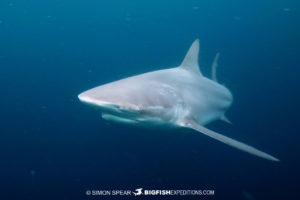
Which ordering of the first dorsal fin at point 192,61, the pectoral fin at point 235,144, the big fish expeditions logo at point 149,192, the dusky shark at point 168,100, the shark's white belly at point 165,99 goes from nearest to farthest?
the dusky shark at point 168,100, the shark's white belly at point 165,99, the pectoral fin at point 235,144, the first dorsal fin at point 192,61, the big fish expeditions logo at point 149,192

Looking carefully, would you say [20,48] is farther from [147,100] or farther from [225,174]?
[147,100]

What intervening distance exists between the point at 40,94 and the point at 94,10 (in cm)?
5391

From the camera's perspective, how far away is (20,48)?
35.7m

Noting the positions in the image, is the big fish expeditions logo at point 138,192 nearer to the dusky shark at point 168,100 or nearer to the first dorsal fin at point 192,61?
the dusky shark at point 168,100

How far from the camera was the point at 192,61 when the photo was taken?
812 cm

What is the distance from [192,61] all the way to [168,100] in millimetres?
3143

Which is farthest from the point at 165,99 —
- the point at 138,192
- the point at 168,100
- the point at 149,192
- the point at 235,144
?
the point at 138,192

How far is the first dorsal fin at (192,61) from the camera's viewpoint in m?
7.96

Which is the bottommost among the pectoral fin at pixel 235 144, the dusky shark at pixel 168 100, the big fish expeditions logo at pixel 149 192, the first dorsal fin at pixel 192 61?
the big fish expeditions logo at pixel 149 192

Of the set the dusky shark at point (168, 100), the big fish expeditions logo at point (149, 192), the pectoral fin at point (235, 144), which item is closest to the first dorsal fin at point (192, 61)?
the dusky shark at point (168, 100)

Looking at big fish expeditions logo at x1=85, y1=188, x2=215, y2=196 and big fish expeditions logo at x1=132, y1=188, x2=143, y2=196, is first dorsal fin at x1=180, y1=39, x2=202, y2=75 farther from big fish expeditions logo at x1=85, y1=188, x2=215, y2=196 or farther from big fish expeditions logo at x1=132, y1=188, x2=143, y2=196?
big fish expeditions logo at x1=132, y1=188, x2=143, y2=196

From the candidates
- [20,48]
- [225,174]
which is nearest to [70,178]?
[225,174]

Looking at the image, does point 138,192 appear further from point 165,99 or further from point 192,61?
point 165,99

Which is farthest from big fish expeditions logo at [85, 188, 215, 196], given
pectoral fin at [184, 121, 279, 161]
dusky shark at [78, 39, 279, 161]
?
pectoral fin at [184, 121, 279, 161]
